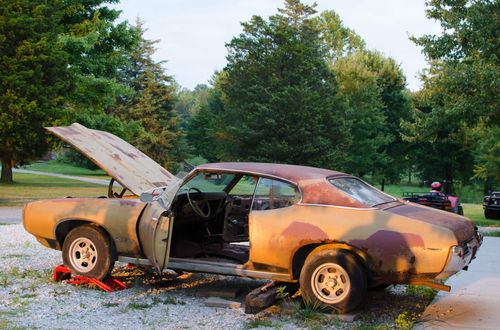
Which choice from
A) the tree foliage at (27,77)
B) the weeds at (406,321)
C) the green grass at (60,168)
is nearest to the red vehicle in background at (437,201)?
the weeds at (406,321)

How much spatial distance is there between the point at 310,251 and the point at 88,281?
268 centimetres

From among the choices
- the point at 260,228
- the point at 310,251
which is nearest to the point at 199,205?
the point at 260,228

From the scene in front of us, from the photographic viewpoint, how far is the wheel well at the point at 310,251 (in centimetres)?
602

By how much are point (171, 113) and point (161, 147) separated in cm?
350

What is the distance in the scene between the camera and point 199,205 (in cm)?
748

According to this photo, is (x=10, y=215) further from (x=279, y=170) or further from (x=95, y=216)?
(x=279, y=170)

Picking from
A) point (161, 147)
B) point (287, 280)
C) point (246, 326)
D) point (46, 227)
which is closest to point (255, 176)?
point (287, 280)

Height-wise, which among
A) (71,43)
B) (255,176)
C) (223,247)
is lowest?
Answer: (223,247)

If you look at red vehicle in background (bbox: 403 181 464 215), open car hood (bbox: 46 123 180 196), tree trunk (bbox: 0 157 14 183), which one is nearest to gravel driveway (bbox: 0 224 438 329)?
open car hood (bbox: 46 123 180 196)

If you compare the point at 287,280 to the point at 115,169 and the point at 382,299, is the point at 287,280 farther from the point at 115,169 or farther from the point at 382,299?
the point at 115,169

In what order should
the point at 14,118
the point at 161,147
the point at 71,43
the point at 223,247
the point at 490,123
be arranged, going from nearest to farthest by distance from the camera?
1. the point at 223,247
2. the point at 490,123
3. the point at 14,118
4. the point at 71,43
5. the point at 161,147

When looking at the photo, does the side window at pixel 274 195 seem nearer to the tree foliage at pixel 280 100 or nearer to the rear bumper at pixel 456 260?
the rear bumper at pixel 456 260

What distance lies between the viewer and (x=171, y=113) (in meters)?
54.8

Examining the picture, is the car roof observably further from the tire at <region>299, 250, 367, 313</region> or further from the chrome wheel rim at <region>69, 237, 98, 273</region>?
the chrome wheel rim at <region>69, 237, 98, 273</region>
